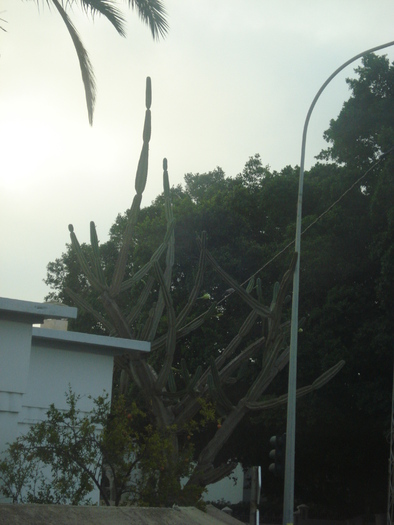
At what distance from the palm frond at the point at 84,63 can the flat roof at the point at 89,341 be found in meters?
3.54

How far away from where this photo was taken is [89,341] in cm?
1371

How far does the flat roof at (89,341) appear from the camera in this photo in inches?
518

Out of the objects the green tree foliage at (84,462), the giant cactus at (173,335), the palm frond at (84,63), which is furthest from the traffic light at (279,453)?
the palm frond at (84,63)

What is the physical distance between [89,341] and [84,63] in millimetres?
4661

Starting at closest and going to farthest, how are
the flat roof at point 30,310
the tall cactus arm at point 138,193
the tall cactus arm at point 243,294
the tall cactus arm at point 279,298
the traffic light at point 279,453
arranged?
the flat roof at point 30,310 → the traffic light at point 279,453 → the tall cactus arm at point 138,193 → the tall cactus arm at point 279,298 → the tall cactus arm at point 243,294

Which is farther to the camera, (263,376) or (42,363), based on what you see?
(263,376)

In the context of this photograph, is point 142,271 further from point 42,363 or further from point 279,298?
point 42,363

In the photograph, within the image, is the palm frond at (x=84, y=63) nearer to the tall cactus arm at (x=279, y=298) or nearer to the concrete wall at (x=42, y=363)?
the concrete wall at (x=42, y=363)

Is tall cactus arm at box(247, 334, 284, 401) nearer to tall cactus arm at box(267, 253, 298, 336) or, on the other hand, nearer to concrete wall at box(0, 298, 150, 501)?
tall cactus arm at box(267, 253, 298, 336)

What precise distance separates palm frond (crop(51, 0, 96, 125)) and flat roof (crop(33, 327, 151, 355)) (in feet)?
11.6

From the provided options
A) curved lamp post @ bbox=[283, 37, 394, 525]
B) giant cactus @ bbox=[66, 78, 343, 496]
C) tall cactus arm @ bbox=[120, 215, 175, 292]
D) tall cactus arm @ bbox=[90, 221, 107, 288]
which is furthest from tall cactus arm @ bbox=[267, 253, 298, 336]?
tall cactus arm @ bbox=[90, 221, 107, 288]

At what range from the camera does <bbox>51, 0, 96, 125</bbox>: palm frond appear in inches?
505

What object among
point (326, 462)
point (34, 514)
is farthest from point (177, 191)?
point (34, 514)

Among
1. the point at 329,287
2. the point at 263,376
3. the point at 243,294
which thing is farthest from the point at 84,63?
the point at 329,287
